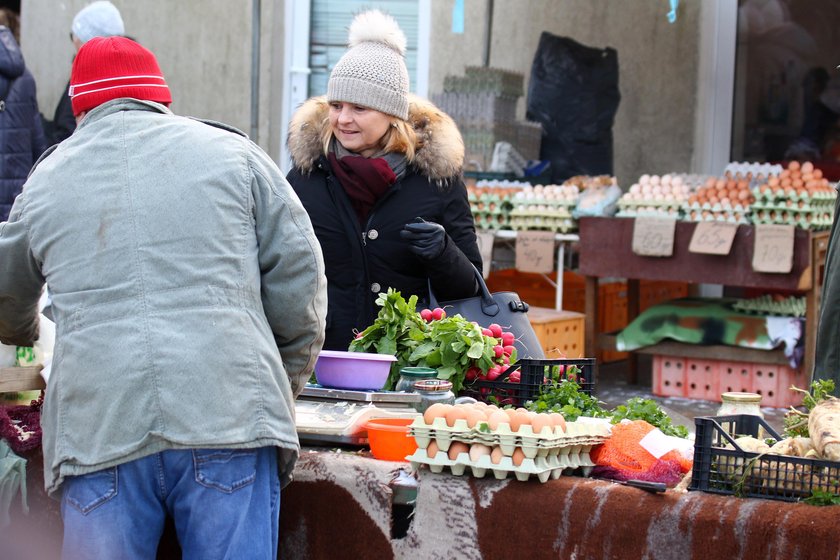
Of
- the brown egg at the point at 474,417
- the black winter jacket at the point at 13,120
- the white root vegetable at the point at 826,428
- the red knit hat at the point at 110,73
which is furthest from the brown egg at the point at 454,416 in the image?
the black winter jacket at the point at 13,120

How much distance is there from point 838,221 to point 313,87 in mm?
5338

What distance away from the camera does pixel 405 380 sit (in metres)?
3.30

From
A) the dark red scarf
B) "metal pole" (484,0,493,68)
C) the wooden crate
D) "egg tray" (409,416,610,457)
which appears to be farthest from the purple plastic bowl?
"metal pole" (484,0,493,68)

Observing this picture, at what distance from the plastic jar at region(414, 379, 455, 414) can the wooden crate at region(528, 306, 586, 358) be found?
369 centimetres

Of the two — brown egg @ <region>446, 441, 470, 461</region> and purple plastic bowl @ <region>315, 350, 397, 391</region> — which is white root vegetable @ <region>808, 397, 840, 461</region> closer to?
brown egg @ <region>446, 441, 470, 461</region>

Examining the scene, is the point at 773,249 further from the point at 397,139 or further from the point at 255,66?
the point at 255,66

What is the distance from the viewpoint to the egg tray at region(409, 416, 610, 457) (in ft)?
8.87

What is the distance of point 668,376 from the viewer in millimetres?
7520

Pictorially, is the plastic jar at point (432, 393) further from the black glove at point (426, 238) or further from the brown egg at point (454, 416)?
the black glove at point (426, 238)

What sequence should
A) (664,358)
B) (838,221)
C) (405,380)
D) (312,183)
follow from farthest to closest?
(664,358) < (312,183) < (838,221) < (405,380)

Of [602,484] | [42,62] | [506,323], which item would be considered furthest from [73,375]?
[42,62]

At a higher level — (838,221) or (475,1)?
(475,1)

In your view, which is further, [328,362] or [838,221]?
[838,221]

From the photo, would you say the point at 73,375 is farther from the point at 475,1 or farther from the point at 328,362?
the point at 475,1
